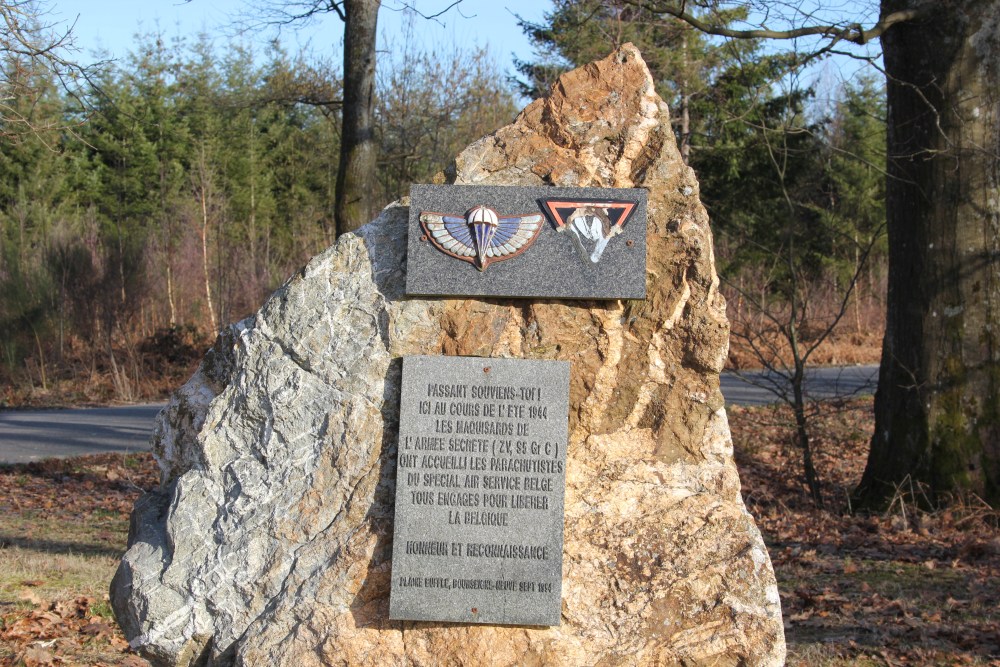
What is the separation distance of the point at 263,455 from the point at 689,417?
1.67m

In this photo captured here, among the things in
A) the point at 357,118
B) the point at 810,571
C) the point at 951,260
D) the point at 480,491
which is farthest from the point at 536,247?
the point at 357,118

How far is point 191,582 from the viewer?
3482 millimetres

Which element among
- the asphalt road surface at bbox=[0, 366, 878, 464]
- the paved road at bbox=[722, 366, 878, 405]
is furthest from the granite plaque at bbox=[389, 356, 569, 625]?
the paved road at bbox=[722, 366, 878, 405]

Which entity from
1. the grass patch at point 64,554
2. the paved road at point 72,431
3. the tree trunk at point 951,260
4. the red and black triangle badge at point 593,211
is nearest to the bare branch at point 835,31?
the tree trunk at point 951,260

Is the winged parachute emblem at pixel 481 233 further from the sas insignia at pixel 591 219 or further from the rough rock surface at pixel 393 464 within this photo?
the rough rock surface at pixel 393 464

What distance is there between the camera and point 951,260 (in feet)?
23.7

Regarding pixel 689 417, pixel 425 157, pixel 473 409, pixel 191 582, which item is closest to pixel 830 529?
pixel 689 417

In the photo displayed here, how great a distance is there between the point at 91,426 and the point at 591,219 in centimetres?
1155

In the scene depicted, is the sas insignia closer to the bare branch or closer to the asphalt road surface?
the bare branch

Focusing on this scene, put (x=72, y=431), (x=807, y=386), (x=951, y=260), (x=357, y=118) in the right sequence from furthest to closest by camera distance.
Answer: (x=72, y=431), (x=807, y=386), (x=357, y=118), (x=951, y=260)

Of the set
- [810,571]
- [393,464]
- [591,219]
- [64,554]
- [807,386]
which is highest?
[591,219]

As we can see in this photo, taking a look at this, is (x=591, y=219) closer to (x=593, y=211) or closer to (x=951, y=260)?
(x=593, y=211)

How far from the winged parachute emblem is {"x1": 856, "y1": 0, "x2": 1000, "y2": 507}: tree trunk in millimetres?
4651

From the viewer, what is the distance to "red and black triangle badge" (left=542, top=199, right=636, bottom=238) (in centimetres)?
366
